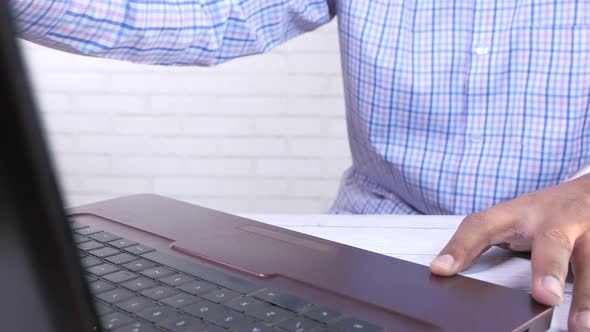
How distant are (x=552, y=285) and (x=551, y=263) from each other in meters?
0.04

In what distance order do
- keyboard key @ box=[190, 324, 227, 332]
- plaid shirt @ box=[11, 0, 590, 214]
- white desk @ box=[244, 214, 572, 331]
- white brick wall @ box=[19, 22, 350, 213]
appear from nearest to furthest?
keyboard key @ box=[190, 324, 227, 332] < white desk @ box=[244, 214, 572, 331] < plaid shirt @ box=[11, 0, 590, 214] < white brick wall @ box=[19, 22, 350, 213]

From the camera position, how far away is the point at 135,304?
376 millimetres

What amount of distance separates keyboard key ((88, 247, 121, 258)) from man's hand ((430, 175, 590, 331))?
224mm

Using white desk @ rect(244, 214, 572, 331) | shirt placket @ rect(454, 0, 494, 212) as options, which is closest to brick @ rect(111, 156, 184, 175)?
shirt placket @ rect(454, 0, 494, 212)

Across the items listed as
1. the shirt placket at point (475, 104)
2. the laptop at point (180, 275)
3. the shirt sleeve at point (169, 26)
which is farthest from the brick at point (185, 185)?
the laptop at point (180, 275)

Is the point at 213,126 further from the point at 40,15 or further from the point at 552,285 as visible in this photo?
the point at 552,285

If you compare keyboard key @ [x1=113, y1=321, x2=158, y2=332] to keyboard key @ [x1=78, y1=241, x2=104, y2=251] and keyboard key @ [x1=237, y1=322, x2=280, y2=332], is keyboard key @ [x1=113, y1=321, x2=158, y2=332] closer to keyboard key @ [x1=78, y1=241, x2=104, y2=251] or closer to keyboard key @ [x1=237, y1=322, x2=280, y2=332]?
keyboard key @ [x1=237, y1=322, x2=280, y2=332]

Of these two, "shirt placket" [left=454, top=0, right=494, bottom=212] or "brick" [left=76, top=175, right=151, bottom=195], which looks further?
"brick" [left=76, top=175, right=151, bottom=195]

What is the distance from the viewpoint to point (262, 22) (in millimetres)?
1048

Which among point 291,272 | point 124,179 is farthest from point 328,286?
point 124,179

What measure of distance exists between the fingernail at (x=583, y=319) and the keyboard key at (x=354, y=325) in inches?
5.8

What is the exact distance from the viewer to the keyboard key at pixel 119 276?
1.38ft

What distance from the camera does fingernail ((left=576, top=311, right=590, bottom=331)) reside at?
1.39 ft

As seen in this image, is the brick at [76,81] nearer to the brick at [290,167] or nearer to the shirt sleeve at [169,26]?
the brick at [290,167]
